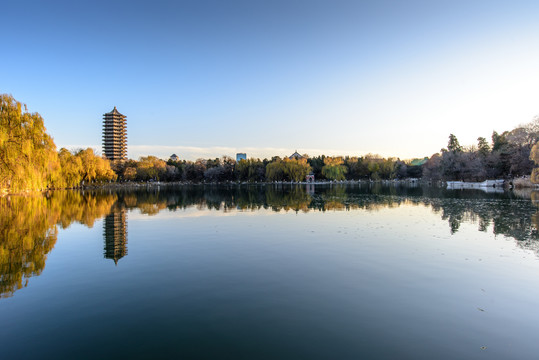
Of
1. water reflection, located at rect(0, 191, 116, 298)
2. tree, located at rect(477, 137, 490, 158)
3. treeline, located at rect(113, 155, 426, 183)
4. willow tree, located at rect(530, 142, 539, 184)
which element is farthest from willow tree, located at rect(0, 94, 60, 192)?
tree, located at rect(477, 137, 490, 158)

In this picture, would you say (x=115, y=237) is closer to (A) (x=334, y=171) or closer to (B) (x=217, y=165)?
(A) (x=334, y=171)

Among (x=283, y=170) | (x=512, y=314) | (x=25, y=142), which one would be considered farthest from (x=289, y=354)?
(x=283, y=170)

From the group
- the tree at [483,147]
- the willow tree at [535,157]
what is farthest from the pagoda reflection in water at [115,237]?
the tree at [483,147]

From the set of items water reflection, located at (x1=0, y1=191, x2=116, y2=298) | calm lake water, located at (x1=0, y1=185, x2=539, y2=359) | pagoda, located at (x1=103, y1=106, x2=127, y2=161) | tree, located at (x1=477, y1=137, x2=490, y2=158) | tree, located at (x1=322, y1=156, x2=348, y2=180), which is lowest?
calm lake water, located at (x1=0, y1=185, x2=539, y2=359)

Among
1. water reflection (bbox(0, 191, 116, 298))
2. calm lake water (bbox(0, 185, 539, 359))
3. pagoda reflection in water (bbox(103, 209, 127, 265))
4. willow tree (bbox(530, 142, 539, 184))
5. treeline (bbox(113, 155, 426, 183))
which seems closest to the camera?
calm lake water (bbox(0, 185, 539, 359))

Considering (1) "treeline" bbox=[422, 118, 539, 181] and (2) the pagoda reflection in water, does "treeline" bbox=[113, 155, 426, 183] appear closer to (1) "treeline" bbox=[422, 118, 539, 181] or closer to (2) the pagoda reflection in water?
(1) "treeline" bbox=[422, 118, 539, 181]

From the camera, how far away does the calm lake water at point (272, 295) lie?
4852 mm

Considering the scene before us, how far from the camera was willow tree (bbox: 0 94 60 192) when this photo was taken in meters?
22.2

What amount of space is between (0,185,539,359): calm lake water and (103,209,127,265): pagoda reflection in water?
83mm

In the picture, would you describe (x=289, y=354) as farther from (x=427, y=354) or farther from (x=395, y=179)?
(x=395, y=179)

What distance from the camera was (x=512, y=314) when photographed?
5.83 meters

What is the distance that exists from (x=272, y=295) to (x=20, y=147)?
2395 centimetres

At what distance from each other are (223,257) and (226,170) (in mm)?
81371

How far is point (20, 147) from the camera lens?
22.7 m
